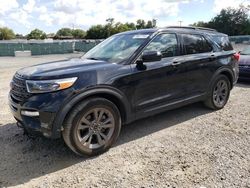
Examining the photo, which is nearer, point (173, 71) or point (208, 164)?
point (208, 164)

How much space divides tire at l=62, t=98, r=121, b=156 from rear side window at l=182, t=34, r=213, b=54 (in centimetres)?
201

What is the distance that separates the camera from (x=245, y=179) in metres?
3.38

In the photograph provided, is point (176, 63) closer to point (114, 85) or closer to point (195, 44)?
point (195, 44)

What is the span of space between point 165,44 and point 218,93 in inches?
75.8

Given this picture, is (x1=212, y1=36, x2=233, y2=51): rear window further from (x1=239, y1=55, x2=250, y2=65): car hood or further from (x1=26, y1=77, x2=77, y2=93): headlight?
(x1=26, y1=77, x2=77, y2=93): headlight

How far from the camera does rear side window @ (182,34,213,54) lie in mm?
5301

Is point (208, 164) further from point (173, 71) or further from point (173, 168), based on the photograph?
point (173, 71)

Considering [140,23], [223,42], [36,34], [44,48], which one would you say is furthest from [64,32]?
[223,42]

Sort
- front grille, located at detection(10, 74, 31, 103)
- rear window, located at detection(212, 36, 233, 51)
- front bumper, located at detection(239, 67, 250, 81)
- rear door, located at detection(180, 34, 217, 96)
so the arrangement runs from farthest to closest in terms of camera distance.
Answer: front bumper, located at detection(239, 67, 250, 81), rear window, located at detection(212, 36, 233, 51), rear door, located at detection(180, 34, 217, 96), front grille, located at detection(10, 74, 31, 103)

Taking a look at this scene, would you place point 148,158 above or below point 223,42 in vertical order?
below

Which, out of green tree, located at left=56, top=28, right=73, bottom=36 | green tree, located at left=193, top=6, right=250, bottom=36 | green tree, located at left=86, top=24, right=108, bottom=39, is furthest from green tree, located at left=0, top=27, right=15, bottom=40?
green tree, located at left=193, top=6, right=250, bottom=36

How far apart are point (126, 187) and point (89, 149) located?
3.08 feet

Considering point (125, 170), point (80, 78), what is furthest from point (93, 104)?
point (125, 170)

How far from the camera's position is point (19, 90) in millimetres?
3912
